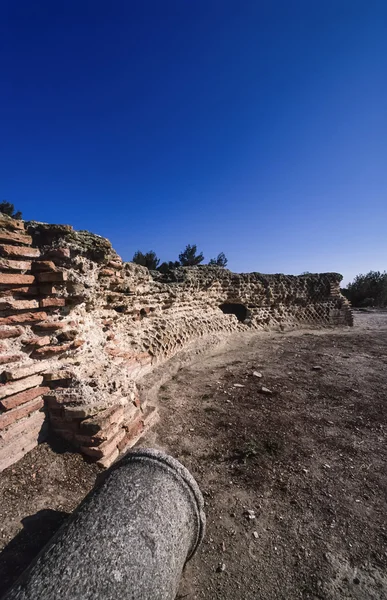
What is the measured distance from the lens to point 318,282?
12.2 meters

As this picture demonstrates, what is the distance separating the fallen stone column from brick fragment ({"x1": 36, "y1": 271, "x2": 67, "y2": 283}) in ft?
6.72

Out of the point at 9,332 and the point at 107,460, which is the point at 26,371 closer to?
the point at 9,332

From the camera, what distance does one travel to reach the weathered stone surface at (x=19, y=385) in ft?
7.73

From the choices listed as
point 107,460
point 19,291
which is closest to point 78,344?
point 19,291

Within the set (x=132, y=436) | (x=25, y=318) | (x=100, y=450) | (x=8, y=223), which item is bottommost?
(x=132, y=436)

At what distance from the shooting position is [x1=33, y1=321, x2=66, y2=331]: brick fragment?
2.99 m

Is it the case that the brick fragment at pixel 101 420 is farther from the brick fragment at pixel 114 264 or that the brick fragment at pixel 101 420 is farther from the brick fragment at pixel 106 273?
the brick fragment at pixel 114 264

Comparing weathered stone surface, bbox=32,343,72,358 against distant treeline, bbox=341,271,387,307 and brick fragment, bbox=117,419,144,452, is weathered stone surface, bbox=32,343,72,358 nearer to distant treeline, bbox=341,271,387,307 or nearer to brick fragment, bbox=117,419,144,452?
brick fragment, bbox=117,419,144,452

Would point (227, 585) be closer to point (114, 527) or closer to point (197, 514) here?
point (197, 514)

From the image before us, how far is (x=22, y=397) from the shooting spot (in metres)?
2.50

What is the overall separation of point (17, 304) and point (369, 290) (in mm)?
24468

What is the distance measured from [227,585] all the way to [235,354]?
5504 mm

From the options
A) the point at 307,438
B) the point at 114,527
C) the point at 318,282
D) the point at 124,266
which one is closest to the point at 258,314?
the point at 318,282

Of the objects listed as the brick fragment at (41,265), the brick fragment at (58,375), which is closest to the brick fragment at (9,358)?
the brick fragment at (58,375)
